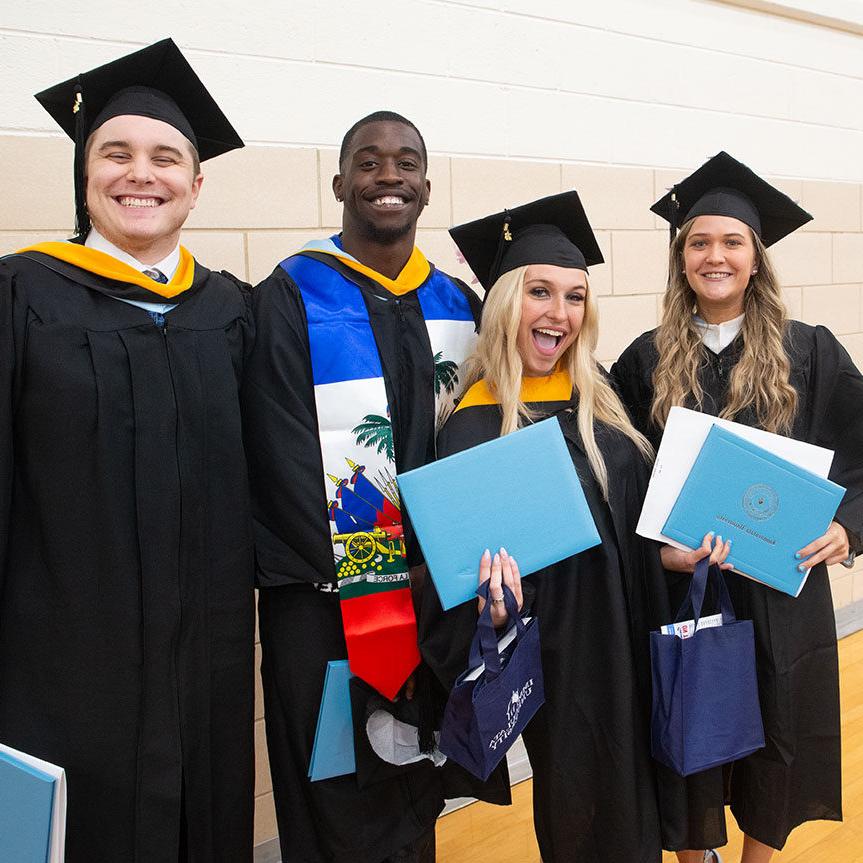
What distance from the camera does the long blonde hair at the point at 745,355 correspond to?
6.32ft

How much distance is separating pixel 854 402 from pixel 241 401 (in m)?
1.52

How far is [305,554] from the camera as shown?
174 cm

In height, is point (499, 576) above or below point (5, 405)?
below

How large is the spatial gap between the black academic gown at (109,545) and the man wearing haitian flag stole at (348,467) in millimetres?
170

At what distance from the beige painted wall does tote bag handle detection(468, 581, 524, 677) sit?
1.18 metres

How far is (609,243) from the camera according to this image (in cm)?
311

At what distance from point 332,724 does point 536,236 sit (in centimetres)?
122

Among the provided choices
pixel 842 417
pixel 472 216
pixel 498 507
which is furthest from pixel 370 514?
pixel 472 216

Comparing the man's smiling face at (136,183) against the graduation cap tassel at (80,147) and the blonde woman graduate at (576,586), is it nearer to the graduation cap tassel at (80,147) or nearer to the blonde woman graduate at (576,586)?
the graduation cap tassel at (80,147)

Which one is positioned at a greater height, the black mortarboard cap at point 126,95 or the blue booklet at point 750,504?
the black mortarboard cap at point 126,95

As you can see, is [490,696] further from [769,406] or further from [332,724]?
[769,406]

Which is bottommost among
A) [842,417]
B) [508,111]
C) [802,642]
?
[802,642]

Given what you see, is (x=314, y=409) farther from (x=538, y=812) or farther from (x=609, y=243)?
(x=609, y=243)

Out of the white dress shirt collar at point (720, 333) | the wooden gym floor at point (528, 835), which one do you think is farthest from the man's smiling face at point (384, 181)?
the wooden gym floor at point (528, 835)
